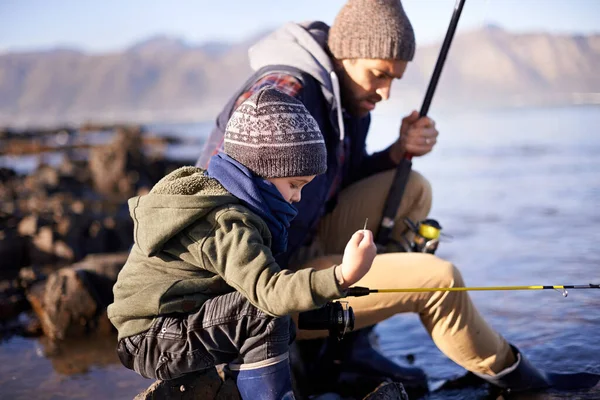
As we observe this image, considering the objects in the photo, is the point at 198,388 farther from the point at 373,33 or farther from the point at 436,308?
the point at 373,33

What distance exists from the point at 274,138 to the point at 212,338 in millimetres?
694

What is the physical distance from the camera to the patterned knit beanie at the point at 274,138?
2330 millimetres

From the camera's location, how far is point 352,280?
2.00 m

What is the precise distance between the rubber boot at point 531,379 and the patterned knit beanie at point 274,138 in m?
1.29

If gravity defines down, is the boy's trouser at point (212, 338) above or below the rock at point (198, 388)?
Answer: above

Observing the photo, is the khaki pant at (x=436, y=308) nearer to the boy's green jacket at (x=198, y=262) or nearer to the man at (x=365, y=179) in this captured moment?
the man at (x=365, y=179)

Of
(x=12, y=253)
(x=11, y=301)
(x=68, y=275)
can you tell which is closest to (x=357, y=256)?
(x=68, y=275)

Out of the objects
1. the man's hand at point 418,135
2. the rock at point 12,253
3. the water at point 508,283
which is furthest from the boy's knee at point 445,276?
the rock at point 12,253

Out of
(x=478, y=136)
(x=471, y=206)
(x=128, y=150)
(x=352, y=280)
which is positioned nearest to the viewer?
(x=352, y=280)

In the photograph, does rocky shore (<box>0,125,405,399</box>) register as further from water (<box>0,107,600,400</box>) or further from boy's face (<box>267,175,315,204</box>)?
boy's face (<box>267,175,315,204</box>)

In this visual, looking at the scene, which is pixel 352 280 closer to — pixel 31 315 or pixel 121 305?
pixel 121 305

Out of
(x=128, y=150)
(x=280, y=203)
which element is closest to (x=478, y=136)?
(x=128, y=150)

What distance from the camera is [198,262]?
2.26m

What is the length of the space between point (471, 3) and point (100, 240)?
14.5 feet
